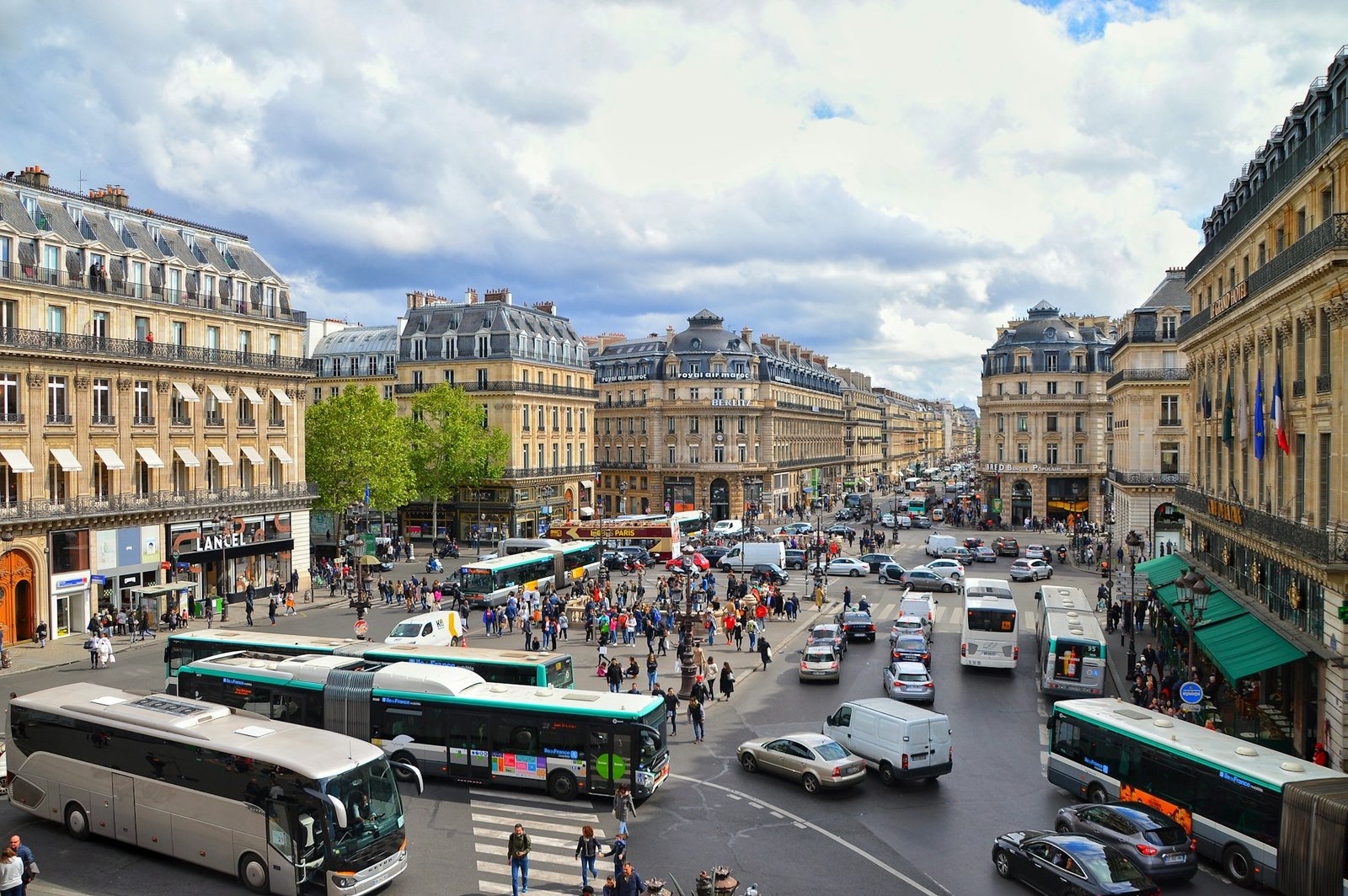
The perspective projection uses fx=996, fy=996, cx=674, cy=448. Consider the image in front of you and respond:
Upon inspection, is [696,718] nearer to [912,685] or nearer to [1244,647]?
[912,685]

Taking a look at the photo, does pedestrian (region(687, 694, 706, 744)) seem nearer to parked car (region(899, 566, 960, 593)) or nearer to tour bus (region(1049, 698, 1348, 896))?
tour bus (region(1049, 698, 1348, 896))

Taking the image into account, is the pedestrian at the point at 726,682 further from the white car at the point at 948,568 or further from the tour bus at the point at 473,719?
the white car at the point at 948,568

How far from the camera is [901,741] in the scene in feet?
67.9

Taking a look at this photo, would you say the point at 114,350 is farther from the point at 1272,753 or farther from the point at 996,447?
the point at 996,447

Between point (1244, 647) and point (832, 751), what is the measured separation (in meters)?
11.7

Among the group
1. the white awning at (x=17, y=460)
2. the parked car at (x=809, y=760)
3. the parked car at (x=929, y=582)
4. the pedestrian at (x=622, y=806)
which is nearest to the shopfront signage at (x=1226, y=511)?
the parked car at (x=809, y=760)

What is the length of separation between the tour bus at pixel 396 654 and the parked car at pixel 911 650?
11.4 m

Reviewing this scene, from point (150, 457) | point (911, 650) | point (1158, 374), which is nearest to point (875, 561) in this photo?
point (1158, 374)

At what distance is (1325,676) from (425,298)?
2671 inches

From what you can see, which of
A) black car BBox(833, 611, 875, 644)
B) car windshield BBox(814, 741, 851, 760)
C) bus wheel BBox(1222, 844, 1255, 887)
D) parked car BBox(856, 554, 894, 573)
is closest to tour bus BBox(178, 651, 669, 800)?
car windshield BBox(814, 741, 851, 760)

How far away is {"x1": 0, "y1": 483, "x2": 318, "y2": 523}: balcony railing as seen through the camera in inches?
1432

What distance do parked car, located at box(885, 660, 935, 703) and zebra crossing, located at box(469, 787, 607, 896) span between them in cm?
1115

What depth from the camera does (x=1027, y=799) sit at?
20.4m

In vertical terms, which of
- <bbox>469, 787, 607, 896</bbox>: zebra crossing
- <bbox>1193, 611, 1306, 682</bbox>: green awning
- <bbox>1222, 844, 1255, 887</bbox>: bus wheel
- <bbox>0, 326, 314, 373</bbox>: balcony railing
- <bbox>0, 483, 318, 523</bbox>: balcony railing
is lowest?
<bbox>469, 787, 607, 896</bbox>: zebra crossing
